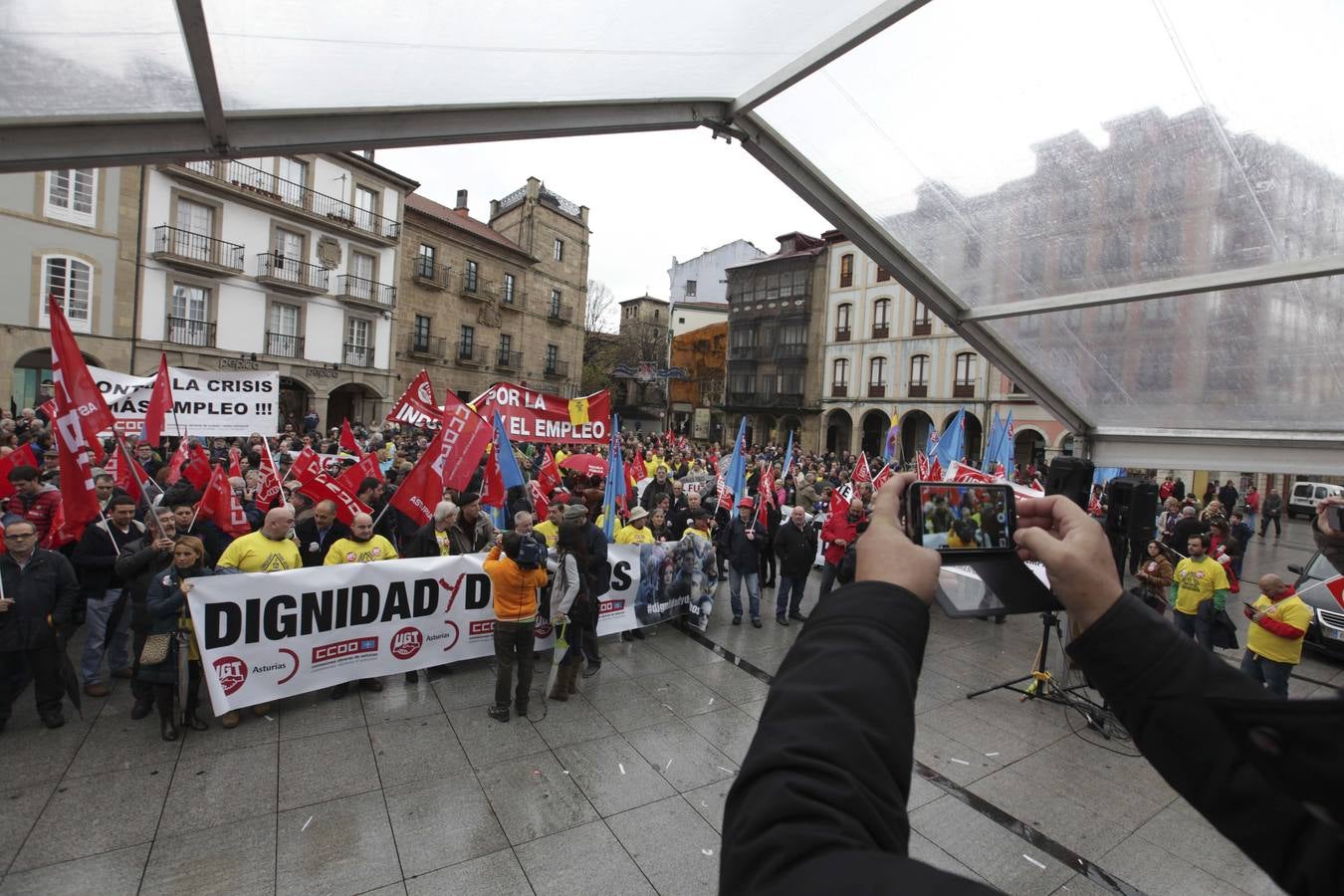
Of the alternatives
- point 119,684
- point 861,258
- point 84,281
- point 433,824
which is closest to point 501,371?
point 84,281

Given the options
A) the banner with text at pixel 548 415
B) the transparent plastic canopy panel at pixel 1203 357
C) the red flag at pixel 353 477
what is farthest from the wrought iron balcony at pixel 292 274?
the transparent plastic canopy panel at pixel 1203 357

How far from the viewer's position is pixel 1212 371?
229 inches

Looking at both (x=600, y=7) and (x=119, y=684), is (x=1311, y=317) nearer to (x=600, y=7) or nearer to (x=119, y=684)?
(x=600, y=7)

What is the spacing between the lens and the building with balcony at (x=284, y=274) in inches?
953

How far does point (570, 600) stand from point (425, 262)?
33543 millimetres

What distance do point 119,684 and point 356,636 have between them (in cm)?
229

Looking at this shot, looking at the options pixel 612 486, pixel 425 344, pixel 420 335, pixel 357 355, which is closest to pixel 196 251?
pixel 357 355

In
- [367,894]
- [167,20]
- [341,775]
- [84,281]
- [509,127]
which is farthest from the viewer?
[84,281]

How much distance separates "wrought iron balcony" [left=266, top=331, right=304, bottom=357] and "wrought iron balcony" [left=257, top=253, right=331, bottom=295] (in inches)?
82.5

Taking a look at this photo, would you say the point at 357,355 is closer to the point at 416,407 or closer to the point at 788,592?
the point at 416,407

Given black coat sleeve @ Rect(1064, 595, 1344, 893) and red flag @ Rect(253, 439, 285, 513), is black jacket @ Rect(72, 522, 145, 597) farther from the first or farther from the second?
black coat sleeve @ Rect(1064, 595, 1344, 893)

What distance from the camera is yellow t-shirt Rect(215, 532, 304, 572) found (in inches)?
230

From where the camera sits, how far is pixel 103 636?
6.19 metres

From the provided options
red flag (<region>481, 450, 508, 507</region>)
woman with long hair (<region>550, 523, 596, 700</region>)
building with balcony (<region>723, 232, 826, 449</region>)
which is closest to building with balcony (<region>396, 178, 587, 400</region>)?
building with balcony (<region>723, 232, 826, 449</region>)
